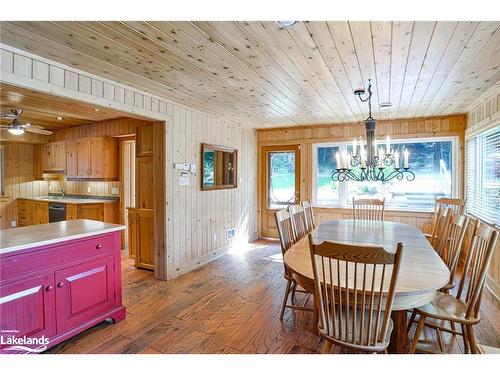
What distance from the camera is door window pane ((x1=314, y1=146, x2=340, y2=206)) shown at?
5504 mm

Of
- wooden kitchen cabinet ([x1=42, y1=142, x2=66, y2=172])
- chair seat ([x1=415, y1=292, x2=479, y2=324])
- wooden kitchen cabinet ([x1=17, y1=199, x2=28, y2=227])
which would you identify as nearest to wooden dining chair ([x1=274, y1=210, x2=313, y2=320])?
chair seat ([x1=415, y1=292, x2=479, y2=324])

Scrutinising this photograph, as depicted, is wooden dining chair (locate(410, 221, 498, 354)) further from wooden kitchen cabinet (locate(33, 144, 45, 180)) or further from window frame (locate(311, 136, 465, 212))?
wooden kitchen cabinet (locate(33, 144, 45, 180))

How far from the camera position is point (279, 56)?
2.31 m

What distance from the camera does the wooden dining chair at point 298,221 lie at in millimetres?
2906

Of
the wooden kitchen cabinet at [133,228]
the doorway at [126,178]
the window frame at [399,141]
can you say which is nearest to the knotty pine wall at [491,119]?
the window frame at [399,141]

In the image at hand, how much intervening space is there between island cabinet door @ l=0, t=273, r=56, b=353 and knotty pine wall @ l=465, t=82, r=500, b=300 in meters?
3.85

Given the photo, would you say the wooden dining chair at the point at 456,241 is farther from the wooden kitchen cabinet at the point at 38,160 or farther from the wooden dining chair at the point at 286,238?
the wooden kitchen cabinet at the point at 38,160

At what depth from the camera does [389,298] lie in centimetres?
145

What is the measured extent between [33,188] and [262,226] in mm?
5293

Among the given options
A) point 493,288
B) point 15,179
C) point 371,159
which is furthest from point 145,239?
point 493,288

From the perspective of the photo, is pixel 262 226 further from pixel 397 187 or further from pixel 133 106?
pixel 133 106
